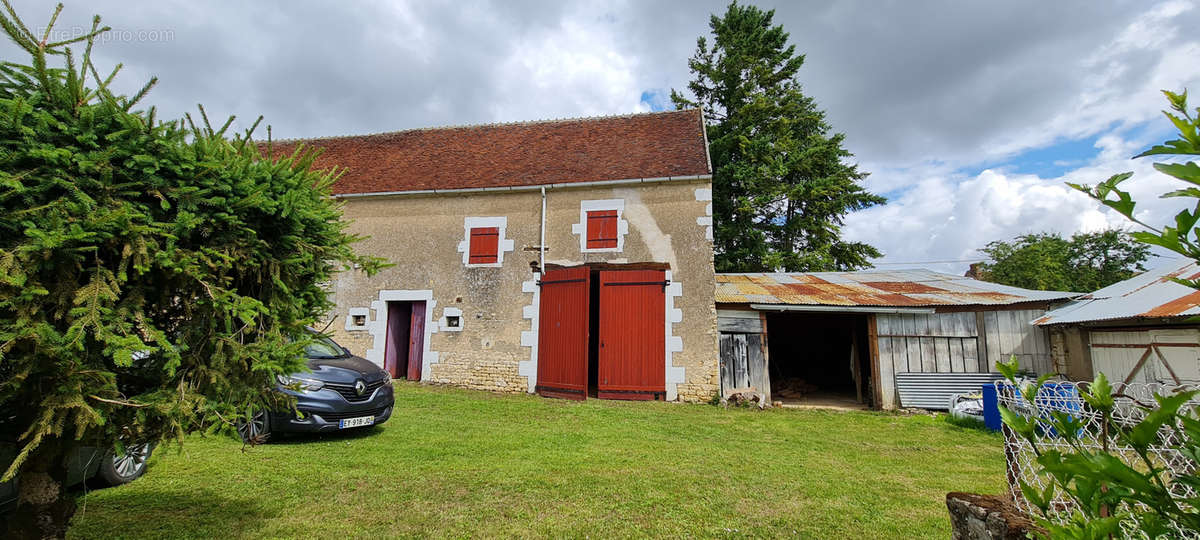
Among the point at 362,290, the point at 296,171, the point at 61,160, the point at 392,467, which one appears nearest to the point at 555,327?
the point at 362,290

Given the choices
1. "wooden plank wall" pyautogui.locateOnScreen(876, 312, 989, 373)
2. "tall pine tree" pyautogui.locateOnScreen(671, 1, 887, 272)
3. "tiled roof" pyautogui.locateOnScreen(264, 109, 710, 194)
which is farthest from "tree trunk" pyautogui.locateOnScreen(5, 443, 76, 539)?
"tall pine tree" pyautogui.locateOnScreen(671, 1, 887, 272)

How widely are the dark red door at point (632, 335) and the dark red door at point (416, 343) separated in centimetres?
402

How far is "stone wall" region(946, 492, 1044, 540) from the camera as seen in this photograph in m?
2.21

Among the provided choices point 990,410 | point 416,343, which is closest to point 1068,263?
point 990,410

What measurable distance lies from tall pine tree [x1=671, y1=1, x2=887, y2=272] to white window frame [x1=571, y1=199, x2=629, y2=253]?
7.56m

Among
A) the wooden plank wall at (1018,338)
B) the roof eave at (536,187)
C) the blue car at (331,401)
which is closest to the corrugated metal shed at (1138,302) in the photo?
the wooden plank wall at (1018,338)

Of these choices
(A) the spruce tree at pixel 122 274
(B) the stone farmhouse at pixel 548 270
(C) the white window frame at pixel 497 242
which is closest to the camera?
(A) the spruce tree at pixel 122 274

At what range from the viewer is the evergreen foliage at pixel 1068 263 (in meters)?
23.3

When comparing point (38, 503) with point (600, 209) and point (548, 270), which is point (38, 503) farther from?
point (600, 209)

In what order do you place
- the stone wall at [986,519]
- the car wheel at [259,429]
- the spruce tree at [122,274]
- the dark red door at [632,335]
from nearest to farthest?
the spruce tree at [122,274] → the stone wall at [986,519] → the car wheel at [259,429] → the dark red door at [632,335]

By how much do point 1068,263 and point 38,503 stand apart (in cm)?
3431

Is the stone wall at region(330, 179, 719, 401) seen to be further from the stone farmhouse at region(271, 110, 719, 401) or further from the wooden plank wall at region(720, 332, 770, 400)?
the wooden plank wall at region(720, 332, 770, 400)

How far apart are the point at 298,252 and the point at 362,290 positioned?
9.24 m

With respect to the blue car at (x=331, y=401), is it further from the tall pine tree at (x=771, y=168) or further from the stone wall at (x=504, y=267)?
the tall pine tree at (x=771, y=168)
